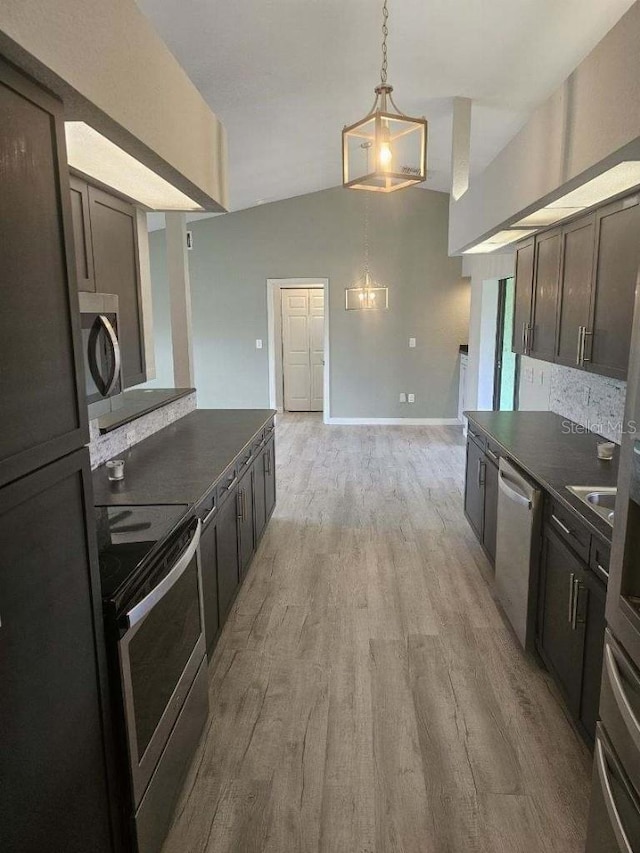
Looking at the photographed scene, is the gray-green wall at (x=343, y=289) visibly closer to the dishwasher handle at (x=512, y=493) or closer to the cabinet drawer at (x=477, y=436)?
the cabinet drawer at (x=477, y=436)

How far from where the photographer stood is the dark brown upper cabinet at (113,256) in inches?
84.4

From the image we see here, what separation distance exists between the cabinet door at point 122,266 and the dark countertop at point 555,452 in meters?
1.98

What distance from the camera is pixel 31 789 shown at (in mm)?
1051

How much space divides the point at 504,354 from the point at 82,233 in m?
5.26

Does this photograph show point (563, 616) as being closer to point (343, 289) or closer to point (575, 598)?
point (575, 598)

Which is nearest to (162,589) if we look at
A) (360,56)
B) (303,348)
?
(360,56)

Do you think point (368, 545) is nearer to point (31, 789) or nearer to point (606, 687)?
point (606, 687)

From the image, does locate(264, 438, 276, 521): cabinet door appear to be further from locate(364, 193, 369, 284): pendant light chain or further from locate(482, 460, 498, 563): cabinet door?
locate(364, 193, 369, 284): pendant light chain

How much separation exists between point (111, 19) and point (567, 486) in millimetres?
2216

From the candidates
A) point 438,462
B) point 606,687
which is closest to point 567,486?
point 606,687

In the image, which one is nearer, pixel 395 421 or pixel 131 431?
pixel 131 431

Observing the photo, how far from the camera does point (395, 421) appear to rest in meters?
8.14

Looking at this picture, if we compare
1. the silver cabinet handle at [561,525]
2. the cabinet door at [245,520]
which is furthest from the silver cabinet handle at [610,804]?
the cabinet door at [245,520]

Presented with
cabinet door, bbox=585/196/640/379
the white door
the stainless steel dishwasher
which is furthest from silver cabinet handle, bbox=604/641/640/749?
the white door
